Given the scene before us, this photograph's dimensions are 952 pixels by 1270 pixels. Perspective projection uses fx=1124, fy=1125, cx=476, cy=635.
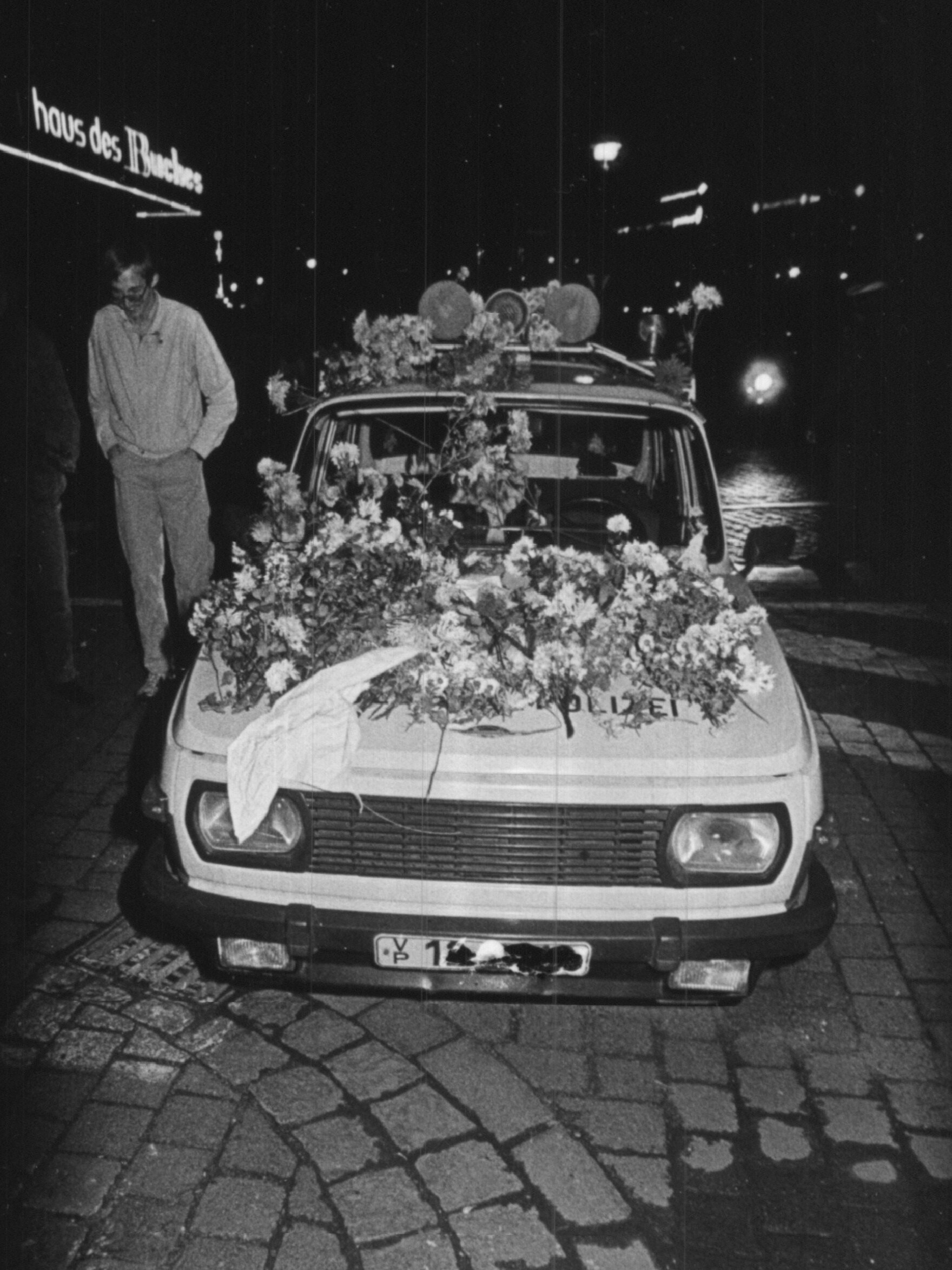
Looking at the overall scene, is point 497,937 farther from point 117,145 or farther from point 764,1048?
point 117,145

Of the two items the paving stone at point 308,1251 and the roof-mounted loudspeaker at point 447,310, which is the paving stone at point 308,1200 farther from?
the roof-mounted loudspeaker at point 447,310

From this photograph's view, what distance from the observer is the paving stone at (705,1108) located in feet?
10.4

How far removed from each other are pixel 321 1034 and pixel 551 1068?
0.72 metres

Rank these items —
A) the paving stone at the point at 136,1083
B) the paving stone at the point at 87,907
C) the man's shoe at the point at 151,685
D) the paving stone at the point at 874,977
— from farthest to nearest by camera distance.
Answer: the man's shoe at the point at 151,685 → the paving stone at the point at 87,907 → the paving stone at the point at 874,977 → the paving stone at the point at 136,1083

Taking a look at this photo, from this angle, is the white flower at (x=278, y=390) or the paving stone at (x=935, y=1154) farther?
the white flower at (x=278, y=390)

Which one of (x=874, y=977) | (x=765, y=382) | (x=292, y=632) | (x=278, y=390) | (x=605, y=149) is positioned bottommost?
(x=874, y=977)

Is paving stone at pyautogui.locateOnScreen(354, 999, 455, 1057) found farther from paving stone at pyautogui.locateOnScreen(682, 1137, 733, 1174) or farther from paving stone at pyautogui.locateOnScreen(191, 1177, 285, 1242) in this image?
paving stone at pyautogui.locateOnScreen(682, 1137, 733, 1174)

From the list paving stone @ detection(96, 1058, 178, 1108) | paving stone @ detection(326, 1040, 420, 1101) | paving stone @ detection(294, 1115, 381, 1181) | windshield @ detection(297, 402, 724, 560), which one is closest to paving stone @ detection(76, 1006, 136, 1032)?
paving stone @ detection(96, 1058, 178, 1108)

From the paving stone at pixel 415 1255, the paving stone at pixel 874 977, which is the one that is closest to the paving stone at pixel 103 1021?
the paving stone at pixel 415 1255

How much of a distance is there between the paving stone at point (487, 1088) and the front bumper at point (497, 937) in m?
0.33

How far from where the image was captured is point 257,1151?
2982mm

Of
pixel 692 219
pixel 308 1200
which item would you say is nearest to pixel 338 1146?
pixel 308 1200

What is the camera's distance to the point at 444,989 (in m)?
3.13

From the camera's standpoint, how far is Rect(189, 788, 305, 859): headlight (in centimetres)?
314
